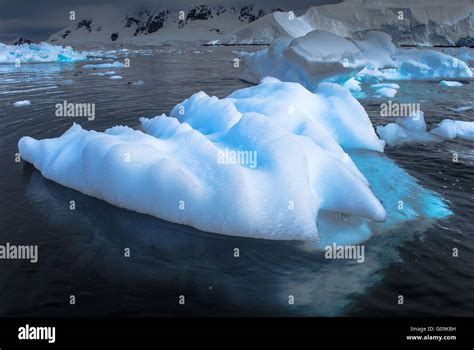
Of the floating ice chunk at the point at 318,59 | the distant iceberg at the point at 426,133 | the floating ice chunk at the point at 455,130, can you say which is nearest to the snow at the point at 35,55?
the floating ice chunk at the point at 318,59

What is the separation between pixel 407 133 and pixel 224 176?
7.53 m

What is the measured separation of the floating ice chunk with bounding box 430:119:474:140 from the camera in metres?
11.7

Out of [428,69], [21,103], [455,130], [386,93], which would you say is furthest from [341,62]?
[21,103]

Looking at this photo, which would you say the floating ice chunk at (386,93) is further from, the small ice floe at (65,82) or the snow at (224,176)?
the small ice floe at (65,82)

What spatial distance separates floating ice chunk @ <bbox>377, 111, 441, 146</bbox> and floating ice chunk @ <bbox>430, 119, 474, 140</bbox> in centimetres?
27

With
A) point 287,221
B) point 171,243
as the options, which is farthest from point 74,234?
point 287,221

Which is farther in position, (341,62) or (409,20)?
(409,20)

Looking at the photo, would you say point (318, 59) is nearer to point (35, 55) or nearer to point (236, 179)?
point (236, 179)

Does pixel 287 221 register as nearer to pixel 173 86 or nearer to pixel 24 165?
pixel 24 165

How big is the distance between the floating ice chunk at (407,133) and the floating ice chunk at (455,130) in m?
0.27

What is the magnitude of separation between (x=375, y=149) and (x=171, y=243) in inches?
254

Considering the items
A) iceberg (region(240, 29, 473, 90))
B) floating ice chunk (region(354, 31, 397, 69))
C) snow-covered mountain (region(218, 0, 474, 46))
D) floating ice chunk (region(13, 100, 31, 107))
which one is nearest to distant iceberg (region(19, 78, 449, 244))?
floating ice chunk (region(13, 100, 31, 107))

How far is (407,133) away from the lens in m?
11.9

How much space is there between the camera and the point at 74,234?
616 cm
